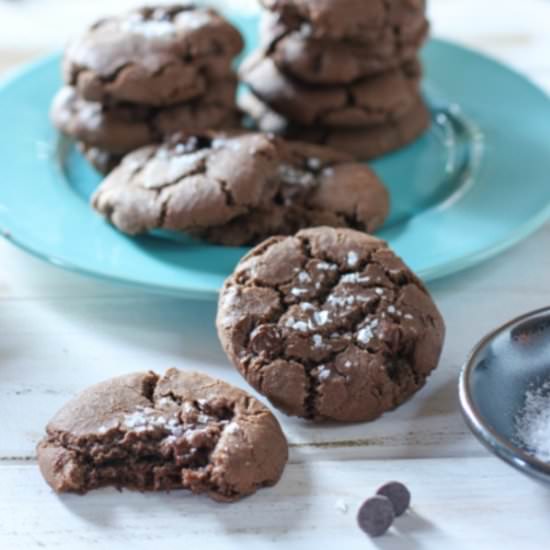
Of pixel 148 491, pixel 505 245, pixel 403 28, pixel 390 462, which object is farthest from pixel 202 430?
pixel 403 28

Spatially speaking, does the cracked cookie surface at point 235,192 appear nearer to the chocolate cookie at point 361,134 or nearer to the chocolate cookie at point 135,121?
the chocolate cookie at point 135,121

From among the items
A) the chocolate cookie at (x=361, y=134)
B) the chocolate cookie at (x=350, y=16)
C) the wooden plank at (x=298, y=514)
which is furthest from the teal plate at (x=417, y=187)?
the wooden plank at (x=298, y=514)

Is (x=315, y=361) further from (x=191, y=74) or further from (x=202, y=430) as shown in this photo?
(x=191, y=74)

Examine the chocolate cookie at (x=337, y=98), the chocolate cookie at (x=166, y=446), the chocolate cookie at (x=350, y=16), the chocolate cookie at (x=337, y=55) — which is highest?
the chocolate cookie at (x=350, y=16)

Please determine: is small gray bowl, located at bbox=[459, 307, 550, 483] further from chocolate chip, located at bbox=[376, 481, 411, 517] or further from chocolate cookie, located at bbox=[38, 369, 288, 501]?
chocolate cookie, located at bbox=[38, 369, 288, 501]

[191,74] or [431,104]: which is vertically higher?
[191,74]

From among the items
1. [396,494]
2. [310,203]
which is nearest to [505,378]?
[396,494]
